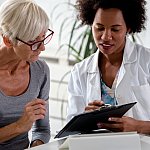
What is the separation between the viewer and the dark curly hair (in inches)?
75.5

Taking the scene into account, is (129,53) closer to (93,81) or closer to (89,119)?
(93,81)

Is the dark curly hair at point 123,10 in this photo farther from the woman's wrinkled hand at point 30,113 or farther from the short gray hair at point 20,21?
the woman's wrinkled hand at point 30,113

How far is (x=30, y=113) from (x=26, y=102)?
21cm

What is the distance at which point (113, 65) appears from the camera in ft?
6.77

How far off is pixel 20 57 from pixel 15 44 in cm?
7

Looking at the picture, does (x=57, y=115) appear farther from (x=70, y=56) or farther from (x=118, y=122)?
(x=118, y=122)

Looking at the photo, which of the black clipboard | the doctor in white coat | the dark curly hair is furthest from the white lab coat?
the black clipboard

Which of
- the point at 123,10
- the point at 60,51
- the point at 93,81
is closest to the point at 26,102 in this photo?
the point at 93,81

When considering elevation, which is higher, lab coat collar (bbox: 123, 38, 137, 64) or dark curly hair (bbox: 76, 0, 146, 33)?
dark curly hair (bbox: 76, 0, 146, 33)

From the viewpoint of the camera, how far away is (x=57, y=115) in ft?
11.2

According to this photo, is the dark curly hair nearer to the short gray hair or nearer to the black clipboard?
the short gray hair

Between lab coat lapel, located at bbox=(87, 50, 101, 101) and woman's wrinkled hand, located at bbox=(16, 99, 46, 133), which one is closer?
woman's wrinkled hand, located at bbox=(16, 99, 46, 133)

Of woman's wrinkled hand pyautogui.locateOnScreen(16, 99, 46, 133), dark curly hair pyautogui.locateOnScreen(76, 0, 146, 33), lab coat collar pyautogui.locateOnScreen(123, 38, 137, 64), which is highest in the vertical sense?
dark curly hair pyautogui.locateOnScreen(76, 0, 146, 33)

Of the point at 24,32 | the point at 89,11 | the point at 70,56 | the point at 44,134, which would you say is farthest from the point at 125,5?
the point at 70,56
